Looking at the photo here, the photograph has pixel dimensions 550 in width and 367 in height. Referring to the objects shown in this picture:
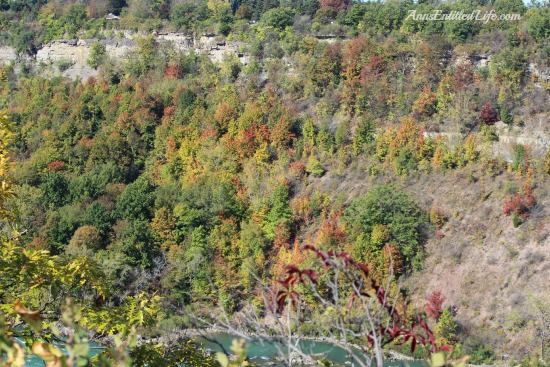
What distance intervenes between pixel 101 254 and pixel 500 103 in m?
14.4

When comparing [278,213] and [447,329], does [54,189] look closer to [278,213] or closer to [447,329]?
[278,213]

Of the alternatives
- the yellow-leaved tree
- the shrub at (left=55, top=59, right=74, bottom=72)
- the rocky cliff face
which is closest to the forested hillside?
the rocky cliff face

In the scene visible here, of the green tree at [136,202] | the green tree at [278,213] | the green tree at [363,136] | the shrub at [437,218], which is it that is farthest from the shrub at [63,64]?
the shrub at [437,218]

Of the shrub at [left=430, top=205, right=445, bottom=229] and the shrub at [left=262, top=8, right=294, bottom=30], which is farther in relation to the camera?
the shrub at [left=262, top=8, right=294, bottom=30]

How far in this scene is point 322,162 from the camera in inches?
1074

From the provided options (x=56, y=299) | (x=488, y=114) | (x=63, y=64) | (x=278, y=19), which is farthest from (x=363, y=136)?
(x=56, y=299)

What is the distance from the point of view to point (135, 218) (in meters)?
26.2

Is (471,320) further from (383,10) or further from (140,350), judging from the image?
(140,350)

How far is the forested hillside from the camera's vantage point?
2255 centimetres

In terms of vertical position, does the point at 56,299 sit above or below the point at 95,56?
above

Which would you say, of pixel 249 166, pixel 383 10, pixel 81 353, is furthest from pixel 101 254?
pixel 81 353

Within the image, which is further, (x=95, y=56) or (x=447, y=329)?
(x=95, y=56)

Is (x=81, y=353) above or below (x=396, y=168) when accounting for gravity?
above

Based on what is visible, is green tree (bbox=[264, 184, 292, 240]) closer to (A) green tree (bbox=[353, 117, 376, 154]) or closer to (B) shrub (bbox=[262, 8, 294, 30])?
(A) green tree (bbox=[353, 117, 376, 154])
